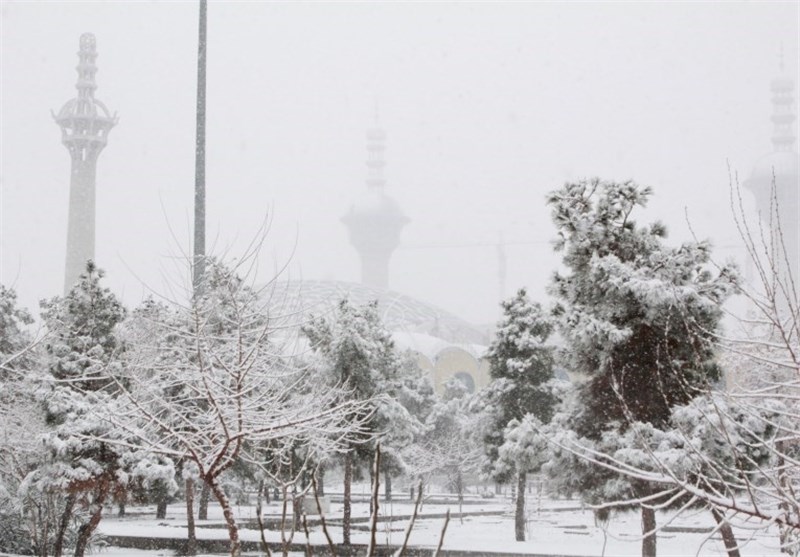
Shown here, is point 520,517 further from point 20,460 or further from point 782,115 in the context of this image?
point 782,115

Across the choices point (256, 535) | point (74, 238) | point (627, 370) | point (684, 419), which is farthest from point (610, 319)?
point (74, 238)

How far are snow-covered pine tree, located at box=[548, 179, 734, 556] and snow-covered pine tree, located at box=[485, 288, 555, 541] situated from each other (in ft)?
26.3

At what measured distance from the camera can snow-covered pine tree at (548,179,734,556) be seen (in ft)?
57.4

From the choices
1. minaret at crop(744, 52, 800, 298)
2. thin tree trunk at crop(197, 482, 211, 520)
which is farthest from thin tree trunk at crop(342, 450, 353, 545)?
minaret at crop(744, 52, 800, 298)

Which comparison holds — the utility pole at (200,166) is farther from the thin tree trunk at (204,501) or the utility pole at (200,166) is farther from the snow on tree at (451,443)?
the snow on tree at (451,443)

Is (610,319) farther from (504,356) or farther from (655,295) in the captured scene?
(504,356)

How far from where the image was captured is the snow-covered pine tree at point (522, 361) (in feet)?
89.8

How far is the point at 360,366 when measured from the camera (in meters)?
25.4

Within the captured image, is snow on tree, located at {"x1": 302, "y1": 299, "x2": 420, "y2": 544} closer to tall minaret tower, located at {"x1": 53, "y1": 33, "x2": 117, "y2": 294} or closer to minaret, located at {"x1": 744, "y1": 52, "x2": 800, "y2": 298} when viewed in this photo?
tall minaret tower, located at {"x1": 53, "y1": 33, "x2": 117, "y2": 294}

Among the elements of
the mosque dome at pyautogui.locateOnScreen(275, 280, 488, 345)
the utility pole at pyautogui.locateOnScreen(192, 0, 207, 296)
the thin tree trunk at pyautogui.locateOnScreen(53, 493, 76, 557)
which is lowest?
the thin tree trunk at pyautogui.locateOnScreen(53, 493, 76, 557)

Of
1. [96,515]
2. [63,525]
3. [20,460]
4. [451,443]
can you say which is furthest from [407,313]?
[63,525]

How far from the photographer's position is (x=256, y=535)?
82.1ft

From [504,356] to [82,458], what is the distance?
44.4ft

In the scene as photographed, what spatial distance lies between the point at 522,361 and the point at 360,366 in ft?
16.3
